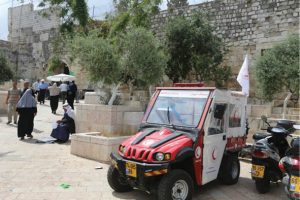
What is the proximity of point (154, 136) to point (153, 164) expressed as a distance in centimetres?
55

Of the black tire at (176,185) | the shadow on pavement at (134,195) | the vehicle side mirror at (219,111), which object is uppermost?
the vehicle side mirror at (219,111)

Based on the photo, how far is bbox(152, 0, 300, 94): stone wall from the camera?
47.5 feet

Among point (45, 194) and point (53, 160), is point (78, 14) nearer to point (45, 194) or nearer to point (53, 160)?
point (53, 160)

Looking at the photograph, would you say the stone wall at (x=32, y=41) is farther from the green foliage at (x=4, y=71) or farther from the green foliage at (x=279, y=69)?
the green foliage at (x=279, y=69)

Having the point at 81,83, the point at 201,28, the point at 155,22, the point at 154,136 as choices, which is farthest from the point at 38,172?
the point at 81,83

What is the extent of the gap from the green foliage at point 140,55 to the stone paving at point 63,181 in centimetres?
312

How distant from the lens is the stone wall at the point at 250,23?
14.5 metres

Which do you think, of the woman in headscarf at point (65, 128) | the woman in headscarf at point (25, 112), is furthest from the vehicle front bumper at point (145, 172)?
the woman in headscarf at point (25, 112)

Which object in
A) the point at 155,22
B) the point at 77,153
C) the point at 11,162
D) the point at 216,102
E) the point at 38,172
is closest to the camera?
the point at 216,102

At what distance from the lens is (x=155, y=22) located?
1897cm

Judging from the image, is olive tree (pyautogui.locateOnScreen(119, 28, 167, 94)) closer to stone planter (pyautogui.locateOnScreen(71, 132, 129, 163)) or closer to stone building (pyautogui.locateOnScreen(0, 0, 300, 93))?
stone building (pyautogui.locateOnScreen(0, 0, 300, 93))

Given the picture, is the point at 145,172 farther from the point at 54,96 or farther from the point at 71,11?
the point at 71,11

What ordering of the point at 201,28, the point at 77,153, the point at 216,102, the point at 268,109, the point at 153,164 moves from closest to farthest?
the point at 153,164
the point at 216,102
the point at 77,153
the point at 268,109
the point at 201,28

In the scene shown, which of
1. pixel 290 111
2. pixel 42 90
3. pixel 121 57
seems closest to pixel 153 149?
pixel 121 57
